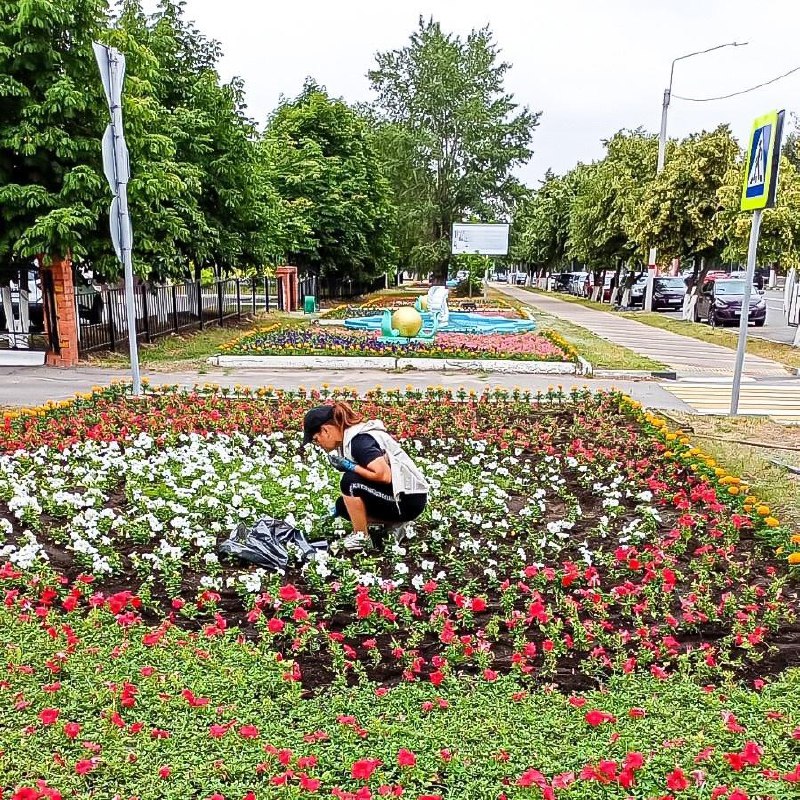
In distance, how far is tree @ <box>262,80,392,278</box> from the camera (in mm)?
30328

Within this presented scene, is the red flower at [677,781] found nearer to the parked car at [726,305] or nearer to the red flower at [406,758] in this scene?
the red flower at [406,758]

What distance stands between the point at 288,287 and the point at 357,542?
26.7 m

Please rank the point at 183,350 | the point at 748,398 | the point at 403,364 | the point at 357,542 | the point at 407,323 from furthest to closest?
the point at 407,323, the point at 183,350, the point at 403,364, the point at 748,398, the point at 357,542

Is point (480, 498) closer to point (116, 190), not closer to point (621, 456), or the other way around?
point (621, 456)

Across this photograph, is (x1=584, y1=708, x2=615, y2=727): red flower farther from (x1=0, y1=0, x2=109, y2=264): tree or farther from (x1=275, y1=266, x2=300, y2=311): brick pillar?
(x1=275, y1=266, x2=300, y2=311): brick pillar

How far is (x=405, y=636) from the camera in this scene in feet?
13.5

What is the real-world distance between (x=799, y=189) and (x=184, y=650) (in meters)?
20.4

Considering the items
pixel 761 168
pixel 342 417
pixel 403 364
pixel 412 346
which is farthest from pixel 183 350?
pixel 342 417

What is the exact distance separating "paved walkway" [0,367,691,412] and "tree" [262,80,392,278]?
15.1 m

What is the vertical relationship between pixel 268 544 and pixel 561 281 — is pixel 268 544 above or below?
above

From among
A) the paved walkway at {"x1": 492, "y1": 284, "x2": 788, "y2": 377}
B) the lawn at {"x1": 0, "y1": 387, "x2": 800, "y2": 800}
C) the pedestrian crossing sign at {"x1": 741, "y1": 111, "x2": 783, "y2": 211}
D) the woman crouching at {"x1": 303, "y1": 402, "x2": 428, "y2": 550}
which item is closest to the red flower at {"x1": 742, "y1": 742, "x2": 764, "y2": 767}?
the lawn at {"x1": 0, "y1": 387, "x2": 800, "y2": 800}

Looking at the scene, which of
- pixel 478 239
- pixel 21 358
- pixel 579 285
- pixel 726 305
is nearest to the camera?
pixel 21 358

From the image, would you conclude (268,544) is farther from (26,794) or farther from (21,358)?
(21,358)

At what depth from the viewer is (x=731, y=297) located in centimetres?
2723
